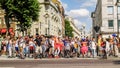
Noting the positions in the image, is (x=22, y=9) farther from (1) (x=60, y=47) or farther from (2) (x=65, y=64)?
(2) (x=65, y=64)

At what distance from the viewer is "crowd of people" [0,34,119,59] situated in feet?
101

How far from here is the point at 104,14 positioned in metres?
80.8

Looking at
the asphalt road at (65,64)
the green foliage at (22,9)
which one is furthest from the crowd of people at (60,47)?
the green foliage at (22,9)

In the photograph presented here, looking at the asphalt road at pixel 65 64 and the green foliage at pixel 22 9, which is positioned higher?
the green foliage at pixel 22 9

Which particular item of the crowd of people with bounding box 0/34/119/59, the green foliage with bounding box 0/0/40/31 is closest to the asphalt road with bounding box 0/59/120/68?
the crowd of people with bounding box 0/34/119/59

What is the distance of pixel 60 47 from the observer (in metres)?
31.1

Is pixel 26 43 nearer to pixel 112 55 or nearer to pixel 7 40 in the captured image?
pixel 7 40

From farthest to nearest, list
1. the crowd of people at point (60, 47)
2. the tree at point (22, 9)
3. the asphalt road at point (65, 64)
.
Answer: the tree at point (22, 9)
the crowd of people at point (60, 47)
the asphalt road at point (65, 64)

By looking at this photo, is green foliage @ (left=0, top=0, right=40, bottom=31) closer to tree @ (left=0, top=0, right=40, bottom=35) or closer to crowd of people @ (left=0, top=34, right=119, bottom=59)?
tree @ (left=0, top=0, right=40, bottom=35)

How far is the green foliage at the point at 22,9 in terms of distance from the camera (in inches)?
2378

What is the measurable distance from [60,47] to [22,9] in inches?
1207

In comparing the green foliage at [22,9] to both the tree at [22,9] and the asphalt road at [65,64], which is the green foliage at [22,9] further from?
the asphalt road at [65,64]

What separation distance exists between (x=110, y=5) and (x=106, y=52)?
52.3 meters

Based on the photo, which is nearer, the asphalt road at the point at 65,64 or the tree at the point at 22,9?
the asphalt road at the point at 65,64
